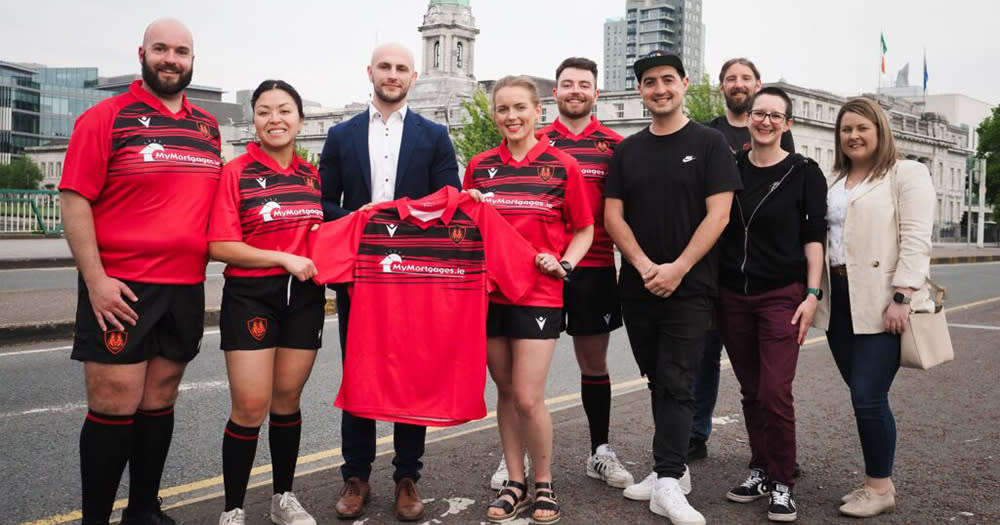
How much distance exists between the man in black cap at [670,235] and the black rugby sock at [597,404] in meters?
0.52

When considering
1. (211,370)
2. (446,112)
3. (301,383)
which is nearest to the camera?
(301,383)

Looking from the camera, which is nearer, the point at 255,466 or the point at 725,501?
the point at 725,501

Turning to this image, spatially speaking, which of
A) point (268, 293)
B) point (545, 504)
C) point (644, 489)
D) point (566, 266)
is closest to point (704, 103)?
point (644, 489)

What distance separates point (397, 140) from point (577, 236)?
1.19 meters

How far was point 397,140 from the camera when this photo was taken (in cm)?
500

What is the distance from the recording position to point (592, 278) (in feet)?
16.9

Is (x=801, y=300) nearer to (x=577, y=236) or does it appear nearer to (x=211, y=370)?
(x=577, y=236)

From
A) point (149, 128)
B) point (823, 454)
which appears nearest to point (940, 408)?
point (823, 454)

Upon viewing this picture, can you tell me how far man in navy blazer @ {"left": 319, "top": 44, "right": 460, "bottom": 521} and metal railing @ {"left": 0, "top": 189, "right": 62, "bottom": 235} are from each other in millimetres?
28550

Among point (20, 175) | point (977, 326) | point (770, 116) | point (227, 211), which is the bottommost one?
point (977, 326)

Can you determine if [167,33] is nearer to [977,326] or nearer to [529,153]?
[529,153]

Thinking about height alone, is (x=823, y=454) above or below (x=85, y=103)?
below

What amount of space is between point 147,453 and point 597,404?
2.62 m

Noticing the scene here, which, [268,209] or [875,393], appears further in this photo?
[875,393]
